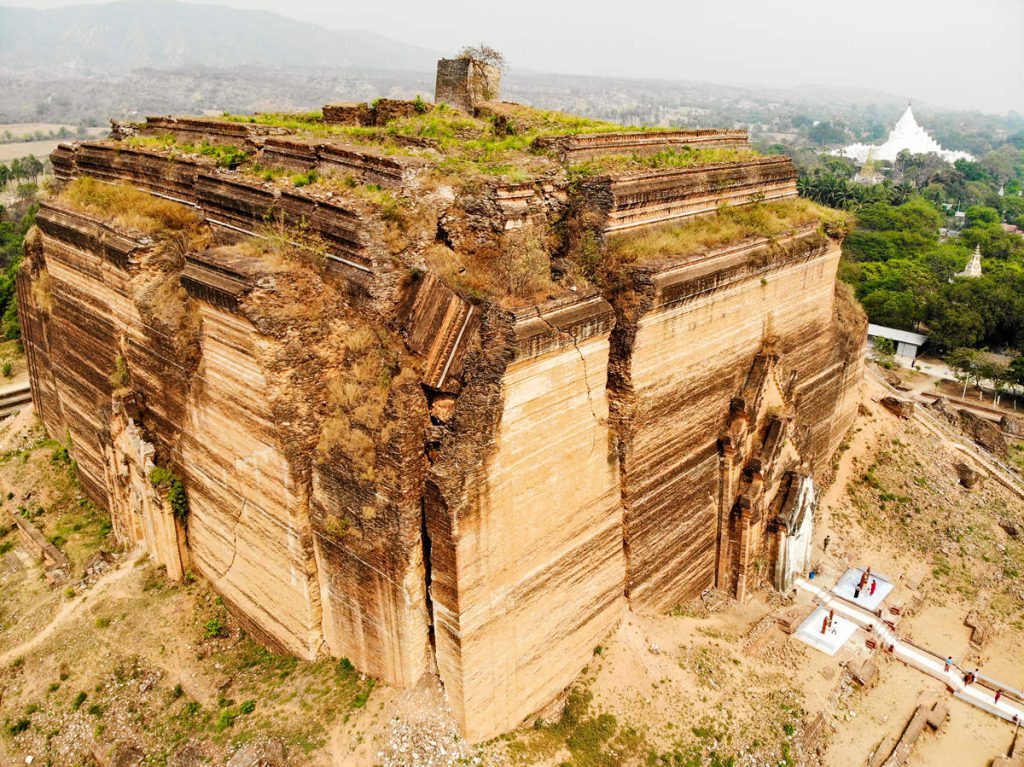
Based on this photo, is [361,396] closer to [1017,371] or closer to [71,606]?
[71,606]

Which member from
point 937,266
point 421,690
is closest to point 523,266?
point 421,690

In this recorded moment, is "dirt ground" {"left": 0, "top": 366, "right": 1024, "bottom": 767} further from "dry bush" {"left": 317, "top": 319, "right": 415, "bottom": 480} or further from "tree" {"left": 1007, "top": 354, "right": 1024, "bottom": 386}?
"tree" {"left": 1007, "top": 354, "right": 1024, "bottom": 386}

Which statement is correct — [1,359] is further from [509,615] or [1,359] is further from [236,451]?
[509,615]

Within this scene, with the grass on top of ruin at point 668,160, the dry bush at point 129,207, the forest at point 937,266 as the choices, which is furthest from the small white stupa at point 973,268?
the dry bush at point 129,207

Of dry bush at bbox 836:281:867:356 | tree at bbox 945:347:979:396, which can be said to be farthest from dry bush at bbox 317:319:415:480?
tree at bbox 945:347:979:396

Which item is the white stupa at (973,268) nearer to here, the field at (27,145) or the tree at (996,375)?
the tree at (996,375)
